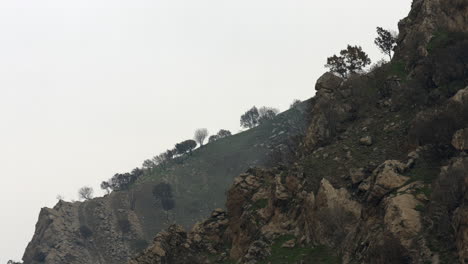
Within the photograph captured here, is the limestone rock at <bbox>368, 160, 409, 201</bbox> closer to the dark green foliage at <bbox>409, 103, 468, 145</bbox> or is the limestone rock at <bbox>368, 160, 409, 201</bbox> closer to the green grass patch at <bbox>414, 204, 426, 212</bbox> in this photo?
the green grass patch at <bbox>414, 204, 426, 212</bbox>

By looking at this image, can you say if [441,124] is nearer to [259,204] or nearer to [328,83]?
[259,204]

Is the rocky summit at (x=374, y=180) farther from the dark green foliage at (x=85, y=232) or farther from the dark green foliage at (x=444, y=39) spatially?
the dark green foliage at (x=85, y=232)

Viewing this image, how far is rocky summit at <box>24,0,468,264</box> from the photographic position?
44875 millimetres

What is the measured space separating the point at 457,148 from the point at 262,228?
1132 inches

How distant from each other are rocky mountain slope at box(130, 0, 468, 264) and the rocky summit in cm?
15

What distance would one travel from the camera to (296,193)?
225 feet

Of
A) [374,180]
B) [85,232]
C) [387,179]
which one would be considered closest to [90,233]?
[85,232]

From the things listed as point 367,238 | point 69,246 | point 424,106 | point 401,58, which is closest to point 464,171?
point 367,238

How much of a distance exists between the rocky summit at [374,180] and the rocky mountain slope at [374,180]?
15 cm

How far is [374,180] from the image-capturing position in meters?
54.5

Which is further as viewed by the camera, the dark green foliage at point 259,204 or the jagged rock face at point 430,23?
the jagged rock face at point 430,23

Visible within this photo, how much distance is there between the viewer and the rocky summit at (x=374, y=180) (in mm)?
44875

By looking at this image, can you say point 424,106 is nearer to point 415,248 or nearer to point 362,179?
point 362,179

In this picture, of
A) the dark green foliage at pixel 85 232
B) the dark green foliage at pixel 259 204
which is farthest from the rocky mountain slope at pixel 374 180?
the dark green foliage at pixel 85 232
